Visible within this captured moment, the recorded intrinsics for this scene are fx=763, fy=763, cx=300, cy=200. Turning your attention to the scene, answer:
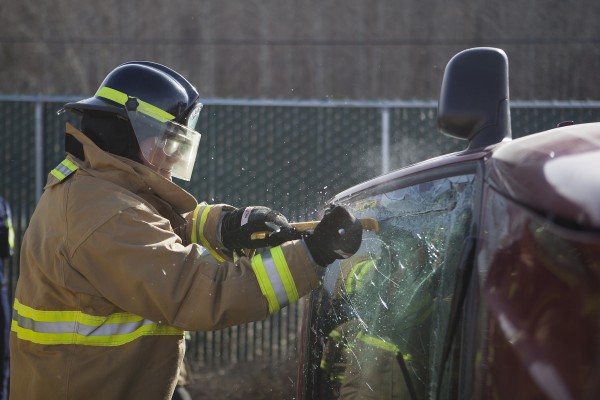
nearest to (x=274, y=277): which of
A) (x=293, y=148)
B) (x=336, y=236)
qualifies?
(x=336, y=236)

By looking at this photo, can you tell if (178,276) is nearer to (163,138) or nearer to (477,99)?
(163,138)

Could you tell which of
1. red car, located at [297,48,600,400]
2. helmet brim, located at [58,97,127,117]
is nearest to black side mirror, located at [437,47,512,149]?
red car, located at [297,48,600,400]

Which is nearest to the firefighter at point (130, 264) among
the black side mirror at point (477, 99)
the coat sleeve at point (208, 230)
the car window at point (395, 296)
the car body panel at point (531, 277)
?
the car window at point (395, 296)

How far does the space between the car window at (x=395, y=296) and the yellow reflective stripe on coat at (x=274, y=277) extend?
19 cm

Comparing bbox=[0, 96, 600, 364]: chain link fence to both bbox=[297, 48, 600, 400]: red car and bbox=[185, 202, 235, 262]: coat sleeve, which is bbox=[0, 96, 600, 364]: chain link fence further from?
bbox=[297, 48, 600, 400]: red car

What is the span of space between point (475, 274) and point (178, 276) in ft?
3.40

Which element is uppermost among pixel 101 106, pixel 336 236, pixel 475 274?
pixel 101 106

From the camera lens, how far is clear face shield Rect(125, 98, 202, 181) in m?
2.77

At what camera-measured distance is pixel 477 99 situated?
2350mm

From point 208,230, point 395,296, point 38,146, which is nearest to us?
point 395,296

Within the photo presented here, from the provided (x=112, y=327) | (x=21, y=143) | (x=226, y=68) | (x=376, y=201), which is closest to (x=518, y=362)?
(x=376, y=201)

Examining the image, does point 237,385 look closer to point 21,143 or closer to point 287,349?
point 287,349

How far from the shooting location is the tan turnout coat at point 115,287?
7.72 ft

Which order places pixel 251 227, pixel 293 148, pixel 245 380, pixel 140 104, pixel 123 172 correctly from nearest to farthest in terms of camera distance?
pixel 123 172 → pixel 140 104 → pixel 251 227 → pixel 245 380 → pixel 293 148
